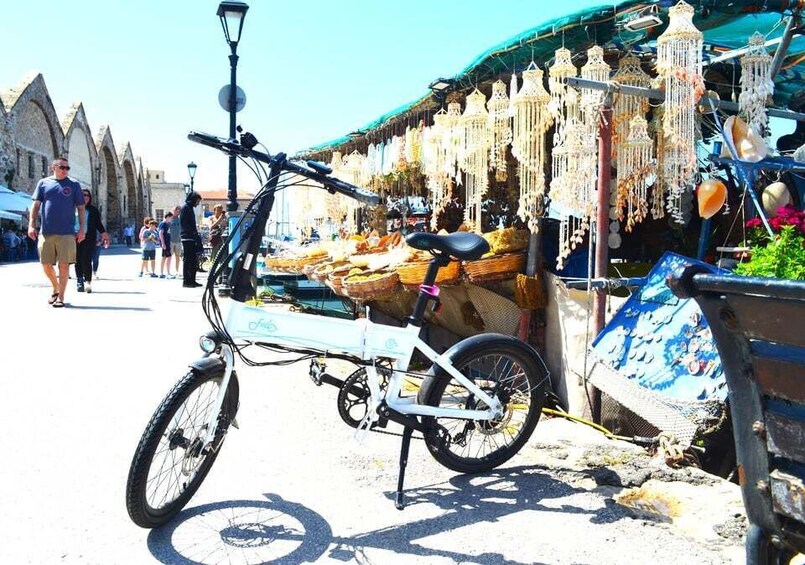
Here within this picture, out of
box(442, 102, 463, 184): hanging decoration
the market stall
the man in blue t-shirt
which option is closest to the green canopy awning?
the market stall

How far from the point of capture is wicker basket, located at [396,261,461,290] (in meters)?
5.59

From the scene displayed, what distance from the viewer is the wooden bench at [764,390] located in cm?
141

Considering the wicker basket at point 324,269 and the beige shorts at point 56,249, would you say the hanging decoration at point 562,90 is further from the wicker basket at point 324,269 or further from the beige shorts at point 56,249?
the beige shorts at point 56,249

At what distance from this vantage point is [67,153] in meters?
42.8

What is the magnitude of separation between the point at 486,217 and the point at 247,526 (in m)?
4.92

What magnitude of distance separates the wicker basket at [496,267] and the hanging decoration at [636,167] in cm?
87

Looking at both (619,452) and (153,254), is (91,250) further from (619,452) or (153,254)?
(619,452)

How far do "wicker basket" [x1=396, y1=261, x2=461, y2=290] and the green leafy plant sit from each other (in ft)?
7.21

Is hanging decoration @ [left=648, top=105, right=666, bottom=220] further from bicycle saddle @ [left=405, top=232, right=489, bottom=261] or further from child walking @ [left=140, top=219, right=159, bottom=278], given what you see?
child walking @ [left=140, top=219, right=159, bottom=278]

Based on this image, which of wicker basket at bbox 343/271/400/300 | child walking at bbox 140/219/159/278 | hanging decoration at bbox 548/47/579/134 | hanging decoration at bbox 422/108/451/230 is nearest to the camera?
hanging decoration at bbox 548/47/579/134

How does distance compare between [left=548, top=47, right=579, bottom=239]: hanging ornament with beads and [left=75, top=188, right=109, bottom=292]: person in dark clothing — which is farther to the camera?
[left=75, top=188, right=109, bottom=292]: person in dark clothing

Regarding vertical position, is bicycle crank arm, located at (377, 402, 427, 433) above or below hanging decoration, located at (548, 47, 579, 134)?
below

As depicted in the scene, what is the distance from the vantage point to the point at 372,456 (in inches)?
154

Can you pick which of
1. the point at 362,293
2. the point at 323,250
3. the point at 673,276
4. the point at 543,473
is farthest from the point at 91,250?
the point at 673,276
